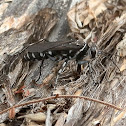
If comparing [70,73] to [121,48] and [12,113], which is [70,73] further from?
[12,113]

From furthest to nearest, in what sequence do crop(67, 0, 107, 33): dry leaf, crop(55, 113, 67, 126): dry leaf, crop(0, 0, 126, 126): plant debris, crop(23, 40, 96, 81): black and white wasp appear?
crop(67, 0, 107, 33): dry leaf < crop(23, 40, 96, 81): black and white wasp < crop(0, 0, 126, 126): plant debris < crop(55, 113, 67, 126): dry leaf

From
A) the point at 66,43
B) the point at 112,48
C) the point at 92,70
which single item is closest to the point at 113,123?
the point at 92,70

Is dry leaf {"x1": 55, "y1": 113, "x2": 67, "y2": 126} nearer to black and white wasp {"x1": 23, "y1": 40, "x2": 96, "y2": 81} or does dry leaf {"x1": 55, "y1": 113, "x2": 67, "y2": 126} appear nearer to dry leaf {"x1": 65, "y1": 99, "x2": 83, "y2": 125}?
dry leaf {"x1": 65, "y1": 99, "x2": 83, "y2": 125}

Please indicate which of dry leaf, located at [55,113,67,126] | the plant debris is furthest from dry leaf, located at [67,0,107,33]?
dry leaf, located at [55,113,67,126]

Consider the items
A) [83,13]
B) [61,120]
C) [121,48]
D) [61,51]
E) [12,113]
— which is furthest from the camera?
[83,13]

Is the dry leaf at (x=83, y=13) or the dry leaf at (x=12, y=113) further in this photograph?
the dry leaf at (x=83, y=13)

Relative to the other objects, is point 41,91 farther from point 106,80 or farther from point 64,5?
point 64,5

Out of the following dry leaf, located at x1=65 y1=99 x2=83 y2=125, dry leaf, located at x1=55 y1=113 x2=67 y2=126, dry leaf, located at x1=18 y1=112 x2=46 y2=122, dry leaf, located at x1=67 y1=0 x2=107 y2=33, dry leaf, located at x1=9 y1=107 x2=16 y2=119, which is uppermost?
dry leaf, located at x1=67 y1=0 x2=107 y2=33

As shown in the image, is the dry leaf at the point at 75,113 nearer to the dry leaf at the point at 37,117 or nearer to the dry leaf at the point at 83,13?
the dry leaf at the point at 37,117

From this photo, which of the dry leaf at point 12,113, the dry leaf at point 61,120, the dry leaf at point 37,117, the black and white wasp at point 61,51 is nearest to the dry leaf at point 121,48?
the black and white wasp at point 61,51

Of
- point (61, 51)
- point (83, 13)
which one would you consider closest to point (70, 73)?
point (61, 51)

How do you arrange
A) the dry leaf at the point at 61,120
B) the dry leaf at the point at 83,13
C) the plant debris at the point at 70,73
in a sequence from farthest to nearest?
the dry leaf at the point at 83,13 < the plant debris at the point at 70,73 < the dry leaf at the point at 61,120
